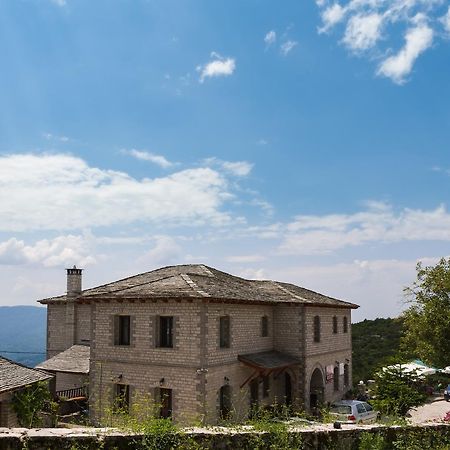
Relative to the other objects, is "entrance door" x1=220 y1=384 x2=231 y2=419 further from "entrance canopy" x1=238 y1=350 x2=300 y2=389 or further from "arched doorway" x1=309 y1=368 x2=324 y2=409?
"arched doorway" x1=309 y1=368 x2=324 y2=409

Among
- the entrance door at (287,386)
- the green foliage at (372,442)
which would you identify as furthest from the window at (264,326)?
the green foliage at (372,442)

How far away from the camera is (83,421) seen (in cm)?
2219

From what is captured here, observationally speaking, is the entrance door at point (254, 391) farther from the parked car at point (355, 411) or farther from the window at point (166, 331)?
the window at point (166, 331)

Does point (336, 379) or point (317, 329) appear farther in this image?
point (336, 379)

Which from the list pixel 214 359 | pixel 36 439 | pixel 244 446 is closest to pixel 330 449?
pixel 244 446

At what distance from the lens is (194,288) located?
20.4 m

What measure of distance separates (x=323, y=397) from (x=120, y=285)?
1324cm

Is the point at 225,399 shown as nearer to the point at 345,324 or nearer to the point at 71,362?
the point at 71,362

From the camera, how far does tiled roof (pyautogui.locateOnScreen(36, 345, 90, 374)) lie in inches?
1043

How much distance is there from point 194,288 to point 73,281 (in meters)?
15.1

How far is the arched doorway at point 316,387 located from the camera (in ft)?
91.8

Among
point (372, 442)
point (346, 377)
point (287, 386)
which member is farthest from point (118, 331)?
point (346, 377)

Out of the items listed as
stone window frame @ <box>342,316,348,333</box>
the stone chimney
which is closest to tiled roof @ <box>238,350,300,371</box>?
stone window frame @ <box>342,316,348,333</box>

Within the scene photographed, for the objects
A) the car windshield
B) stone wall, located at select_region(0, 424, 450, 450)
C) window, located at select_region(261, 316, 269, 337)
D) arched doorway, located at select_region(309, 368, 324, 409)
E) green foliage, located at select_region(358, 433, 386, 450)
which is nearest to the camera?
stone wall, located at select_region(0, 424, 450, 450)
